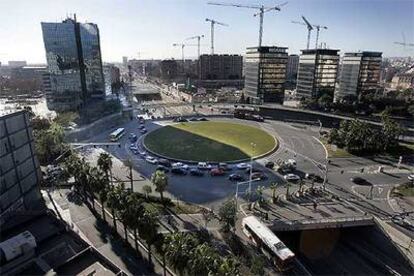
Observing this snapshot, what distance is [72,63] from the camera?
147 metres

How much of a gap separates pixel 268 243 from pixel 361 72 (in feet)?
559

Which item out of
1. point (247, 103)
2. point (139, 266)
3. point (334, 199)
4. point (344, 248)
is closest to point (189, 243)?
point (139, 266)

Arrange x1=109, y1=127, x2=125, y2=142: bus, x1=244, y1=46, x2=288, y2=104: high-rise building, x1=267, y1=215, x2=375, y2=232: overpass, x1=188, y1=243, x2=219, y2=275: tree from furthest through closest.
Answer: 1. x1=244, y1=46, x2=288, y2=104: high-rise building
2. x1=109, y1=127, x2=125, y2=142: bus
3. x1=267, y1=215, x2=375, y2=232: overpass
4. x1=188, y1=243, x2=219, y2=275: tree

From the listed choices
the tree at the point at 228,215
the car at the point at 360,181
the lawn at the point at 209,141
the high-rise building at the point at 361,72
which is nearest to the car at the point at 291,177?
the car at the point at 360,181

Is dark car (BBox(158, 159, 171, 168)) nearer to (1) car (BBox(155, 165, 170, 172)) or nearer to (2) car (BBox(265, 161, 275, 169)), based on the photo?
(1) car (BBox(155, 165, 170, 172))

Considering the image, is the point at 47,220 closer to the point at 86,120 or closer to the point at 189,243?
the point at 189,243

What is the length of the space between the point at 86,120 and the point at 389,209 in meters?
112

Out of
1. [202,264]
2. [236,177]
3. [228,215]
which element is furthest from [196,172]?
[202,264]

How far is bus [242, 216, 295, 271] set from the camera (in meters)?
45.3

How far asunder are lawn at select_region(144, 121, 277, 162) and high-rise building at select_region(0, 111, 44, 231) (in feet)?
127

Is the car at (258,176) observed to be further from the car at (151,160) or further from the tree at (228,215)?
the car at (151,160)

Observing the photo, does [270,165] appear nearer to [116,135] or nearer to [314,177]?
[314,177]

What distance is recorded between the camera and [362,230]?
192 feet

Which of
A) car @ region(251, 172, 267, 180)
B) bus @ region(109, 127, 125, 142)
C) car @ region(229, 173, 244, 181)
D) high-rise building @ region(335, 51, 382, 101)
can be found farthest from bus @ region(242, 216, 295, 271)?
high-rise building @ region(335, 51, 382, 101)
